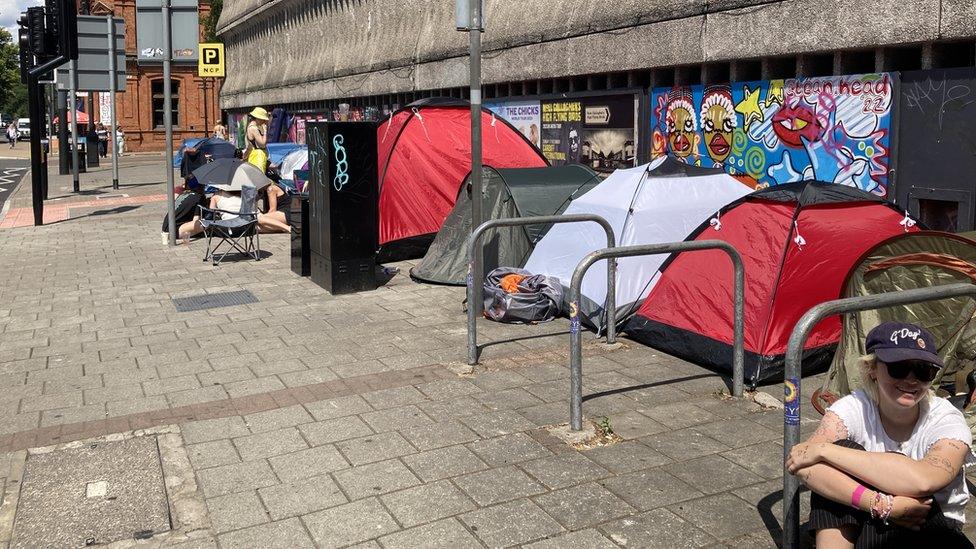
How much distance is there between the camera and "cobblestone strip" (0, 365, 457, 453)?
5.75m

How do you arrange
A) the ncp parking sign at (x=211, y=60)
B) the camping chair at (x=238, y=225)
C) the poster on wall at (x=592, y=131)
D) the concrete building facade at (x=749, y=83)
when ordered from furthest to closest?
the ncp parking sign at (x=211, y=60)
the poster on wall at (x=592, y=131)
the camping chair at (x=238, y=225)
the concrete building facade at (x=749, y=83)

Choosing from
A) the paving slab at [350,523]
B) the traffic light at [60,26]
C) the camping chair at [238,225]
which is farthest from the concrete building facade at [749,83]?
the traffic light at [60,26]

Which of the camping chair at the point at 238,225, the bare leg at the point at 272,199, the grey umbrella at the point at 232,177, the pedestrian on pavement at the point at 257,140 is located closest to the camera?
the camping chair at the point at 238,225

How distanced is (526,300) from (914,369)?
5.21 m

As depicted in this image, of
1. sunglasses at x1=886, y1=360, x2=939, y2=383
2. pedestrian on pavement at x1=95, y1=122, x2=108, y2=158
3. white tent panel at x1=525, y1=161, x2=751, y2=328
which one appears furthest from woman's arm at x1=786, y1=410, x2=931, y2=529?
pedestrian on pavement at x1=95, y1=122, x2=108, y2=158

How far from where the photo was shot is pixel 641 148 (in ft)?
39.8

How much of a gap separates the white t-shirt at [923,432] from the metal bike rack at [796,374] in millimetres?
185

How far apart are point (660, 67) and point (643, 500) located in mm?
7983

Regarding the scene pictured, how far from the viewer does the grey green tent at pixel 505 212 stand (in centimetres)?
984

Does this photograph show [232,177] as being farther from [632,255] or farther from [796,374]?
[796,374]

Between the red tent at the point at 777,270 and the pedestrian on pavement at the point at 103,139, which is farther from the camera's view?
the pedestrian on pavement at the point at 103,139

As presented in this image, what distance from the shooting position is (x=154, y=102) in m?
52.4

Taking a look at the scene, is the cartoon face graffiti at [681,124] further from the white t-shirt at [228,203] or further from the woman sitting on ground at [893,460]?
the woman sitting on ground at [893,460]

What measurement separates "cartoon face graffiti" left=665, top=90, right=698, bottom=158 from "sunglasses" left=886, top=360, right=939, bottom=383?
7989 millimetres
